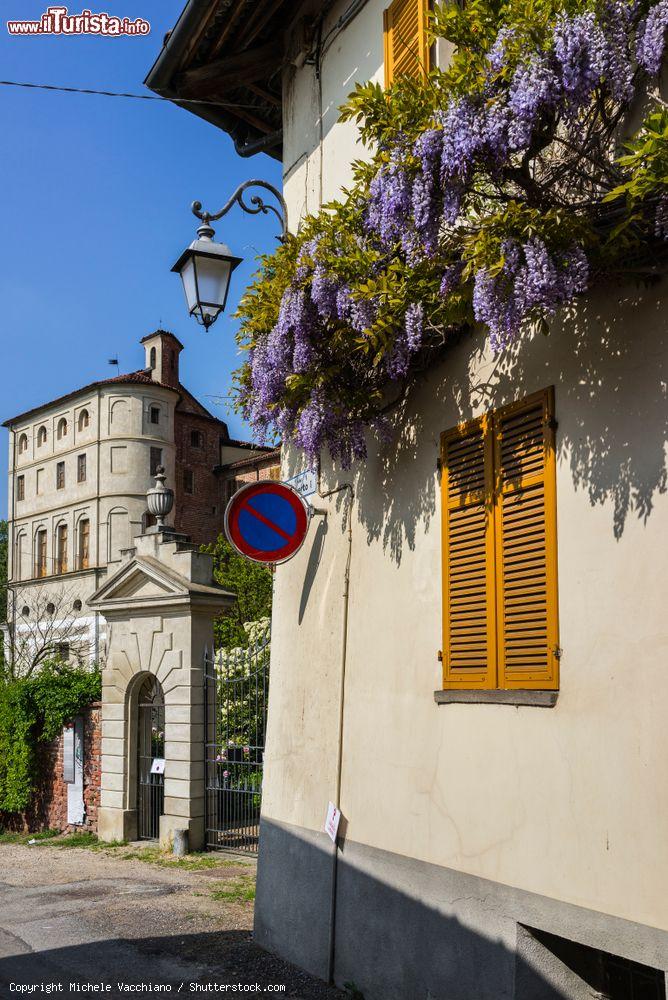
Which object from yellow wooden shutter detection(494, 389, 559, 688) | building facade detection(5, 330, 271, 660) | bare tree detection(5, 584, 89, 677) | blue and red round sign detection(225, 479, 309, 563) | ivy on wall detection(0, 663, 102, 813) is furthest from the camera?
building facade detection(5, 330, 271, 660)

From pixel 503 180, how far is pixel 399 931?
4.55 m

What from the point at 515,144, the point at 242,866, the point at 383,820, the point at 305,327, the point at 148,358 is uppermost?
the point at 148,358

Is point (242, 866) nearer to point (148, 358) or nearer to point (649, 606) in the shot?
point (649, 606)

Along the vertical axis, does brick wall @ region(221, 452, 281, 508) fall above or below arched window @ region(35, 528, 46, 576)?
above

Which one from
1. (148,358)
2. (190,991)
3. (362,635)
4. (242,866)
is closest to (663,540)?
(362,635)

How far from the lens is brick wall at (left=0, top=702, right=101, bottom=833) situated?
52.5ft

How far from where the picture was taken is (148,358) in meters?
53.0

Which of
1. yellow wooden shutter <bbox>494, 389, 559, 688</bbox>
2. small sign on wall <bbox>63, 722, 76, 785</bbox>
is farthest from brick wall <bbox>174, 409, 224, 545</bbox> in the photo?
yellow wooden shutter <bbox>494, 389, 559, 688</bbox>

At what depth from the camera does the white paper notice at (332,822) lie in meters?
7.32

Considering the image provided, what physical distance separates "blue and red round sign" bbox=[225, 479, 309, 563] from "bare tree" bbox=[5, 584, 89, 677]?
125 feet

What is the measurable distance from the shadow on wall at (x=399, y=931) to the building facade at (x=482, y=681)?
17 mm

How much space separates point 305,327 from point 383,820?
331 centimetres

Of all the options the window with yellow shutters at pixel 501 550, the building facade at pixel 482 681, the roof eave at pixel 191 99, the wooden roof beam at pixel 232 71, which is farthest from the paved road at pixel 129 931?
the wooden roof beam at pixel 232 71

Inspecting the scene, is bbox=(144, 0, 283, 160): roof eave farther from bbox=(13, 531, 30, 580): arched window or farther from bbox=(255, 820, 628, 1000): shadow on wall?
bbox=(13, 531, 30, 580): arched window
